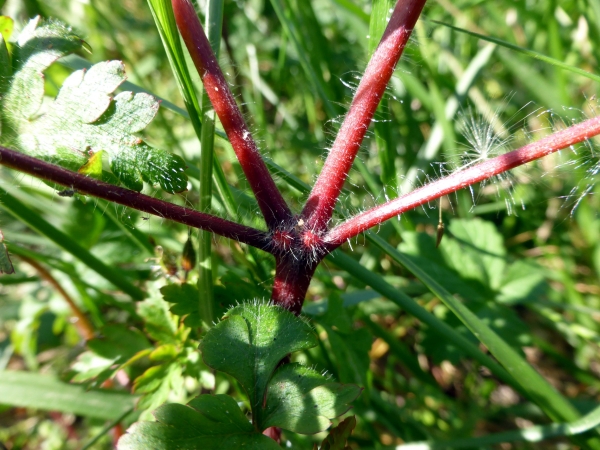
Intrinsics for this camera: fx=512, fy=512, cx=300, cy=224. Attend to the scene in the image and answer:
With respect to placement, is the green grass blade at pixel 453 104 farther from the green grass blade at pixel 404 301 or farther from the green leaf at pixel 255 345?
the green leaf at pixel 255 345

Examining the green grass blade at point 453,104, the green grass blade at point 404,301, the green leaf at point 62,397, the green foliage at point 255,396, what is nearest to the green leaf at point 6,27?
the green foliage at point 255,396

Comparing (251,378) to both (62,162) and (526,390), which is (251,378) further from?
(526,390)

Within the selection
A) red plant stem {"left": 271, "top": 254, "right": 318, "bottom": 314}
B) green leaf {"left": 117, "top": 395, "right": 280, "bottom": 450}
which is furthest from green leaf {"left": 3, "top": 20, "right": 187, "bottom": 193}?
green leaf {"left": 117, "top": 395, "right": 280, "bottom": 450}

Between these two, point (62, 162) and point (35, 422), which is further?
point (35, 422)

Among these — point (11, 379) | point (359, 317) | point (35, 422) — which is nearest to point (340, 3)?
point (359, 317)

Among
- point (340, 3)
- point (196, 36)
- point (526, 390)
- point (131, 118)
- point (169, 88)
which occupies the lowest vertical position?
point (526, 390)

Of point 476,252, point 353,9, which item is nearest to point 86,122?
point 353,9

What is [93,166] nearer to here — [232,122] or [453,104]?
[232,122]

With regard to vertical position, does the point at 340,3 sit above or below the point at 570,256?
above
